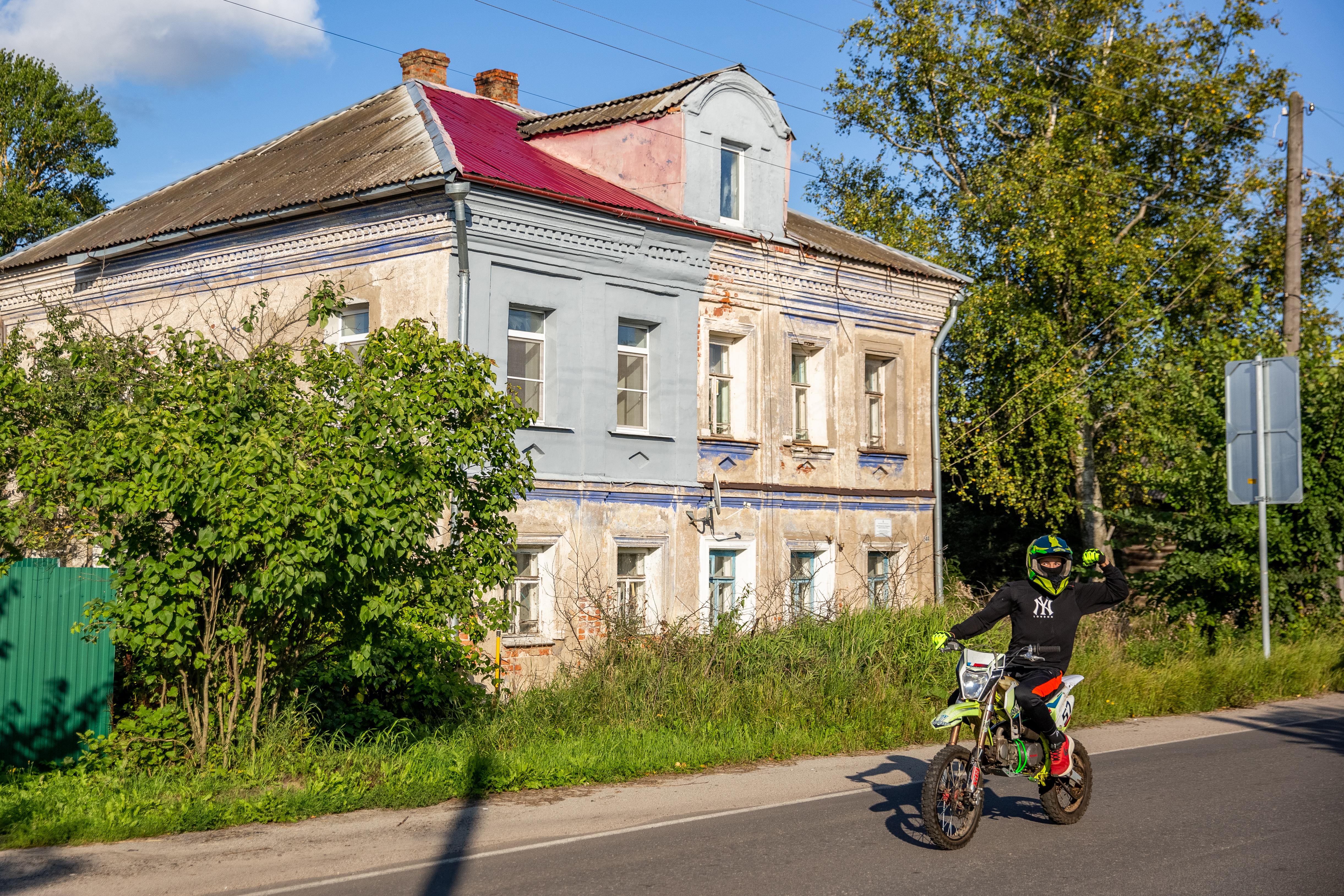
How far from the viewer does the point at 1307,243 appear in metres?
30.7

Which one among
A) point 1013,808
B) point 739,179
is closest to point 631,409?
point 739,179

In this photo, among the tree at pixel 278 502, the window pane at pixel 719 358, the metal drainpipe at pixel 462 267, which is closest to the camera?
the tree at pixel 278 502

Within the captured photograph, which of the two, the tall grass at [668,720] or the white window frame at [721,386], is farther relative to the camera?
the white window frame at [721,386]

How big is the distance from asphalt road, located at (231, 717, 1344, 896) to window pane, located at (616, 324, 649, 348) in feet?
30.4

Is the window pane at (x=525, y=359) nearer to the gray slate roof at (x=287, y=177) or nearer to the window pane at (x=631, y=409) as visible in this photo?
the window pane at (x=631, y=409)

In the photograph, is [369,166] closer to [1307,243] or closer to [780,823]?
[780,823]

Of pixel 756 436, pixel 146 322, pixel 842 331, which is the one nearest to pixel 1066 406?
pixel 842 331

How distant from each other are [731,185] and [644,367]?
3.46 meters

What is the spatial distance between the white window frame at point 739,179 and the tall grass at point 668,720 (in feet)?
22.2

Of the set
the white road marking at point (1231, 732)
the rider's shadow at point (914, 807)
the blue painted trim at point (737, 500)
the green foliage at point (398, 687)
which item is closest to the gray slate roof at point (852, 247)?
the blue painted trim at point (737, 500)

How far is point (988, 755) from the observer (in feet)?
26.1

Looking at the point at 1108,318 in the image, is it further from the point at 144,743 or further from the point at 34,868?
the point at 34,868

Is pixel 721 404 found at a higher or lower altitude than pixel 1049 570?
higher

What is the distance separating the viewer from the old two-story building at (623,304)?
53.9 feet
